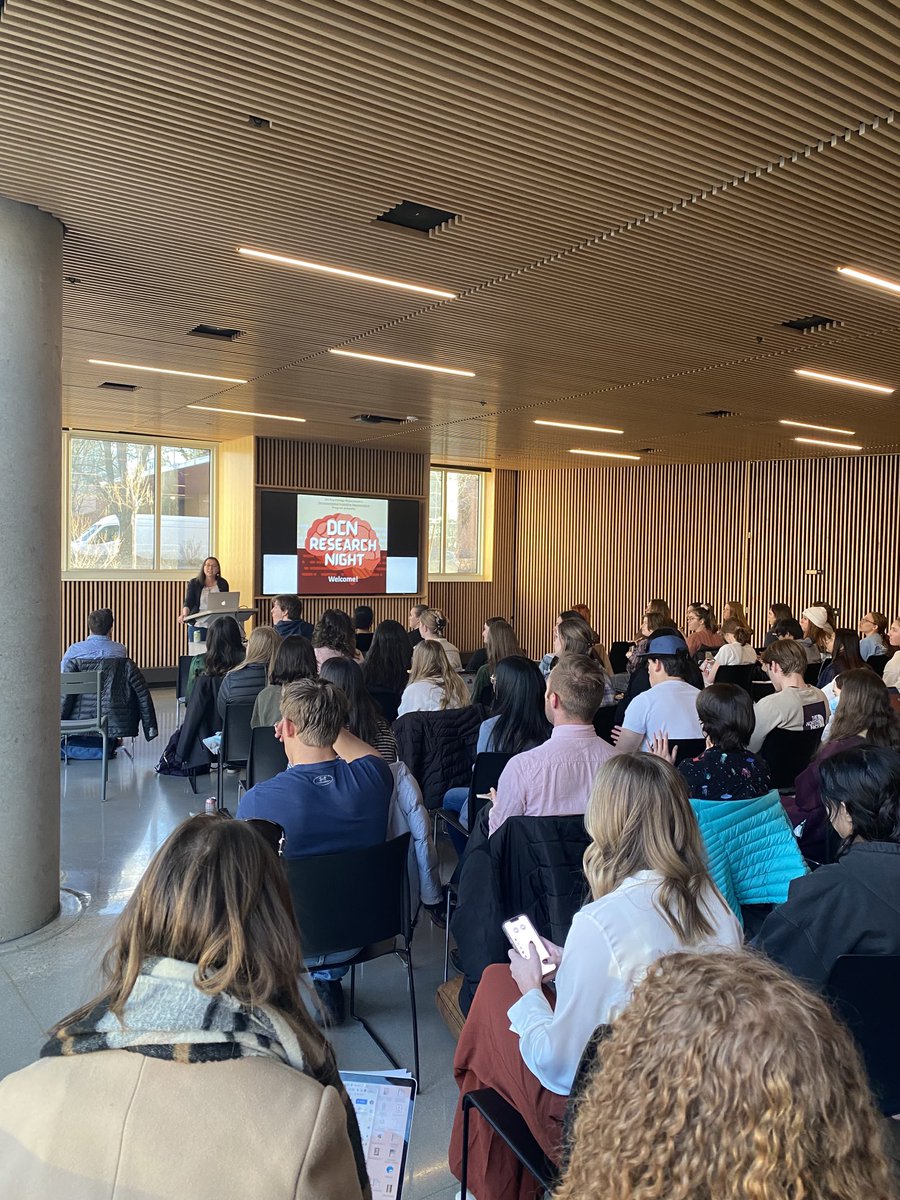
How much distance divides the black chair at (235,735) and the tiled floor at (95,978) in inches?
25.4

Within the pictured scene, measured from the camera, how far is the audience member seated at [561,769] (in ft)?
11.6

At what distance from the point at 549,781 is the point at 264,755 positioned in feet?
7.75

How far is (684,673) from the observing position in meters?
5.72

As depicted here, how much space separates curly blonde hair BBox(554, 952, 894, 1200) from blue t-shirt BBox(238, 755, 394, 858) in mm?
2356

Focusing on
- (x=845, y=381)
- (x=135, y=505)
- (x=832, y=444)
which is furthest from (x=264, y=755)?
(x=832, y=444)

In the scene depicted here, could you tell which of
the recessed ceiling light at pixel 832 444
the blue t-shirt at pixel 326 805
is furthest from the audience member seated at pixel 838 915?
the recessed ceiling light at pixel 832 444

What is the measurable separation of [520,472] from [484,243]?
13.3 metres

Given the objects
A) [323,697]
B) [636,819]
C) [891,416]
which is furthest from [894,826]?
[891,416]

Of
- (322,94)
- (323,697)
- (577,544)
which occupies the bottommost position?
(323,697)

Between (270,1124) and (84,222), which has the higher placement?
(84,222)

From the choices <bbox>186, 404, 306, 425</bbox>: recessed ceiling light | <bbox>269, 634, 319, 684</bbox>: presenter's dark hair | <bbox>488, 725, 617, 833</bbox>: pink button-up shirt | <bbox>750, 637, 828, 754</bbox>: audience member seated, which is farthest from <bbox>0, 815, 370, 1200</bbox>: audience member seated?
<bbox>186, 404, 306, 425</bbox>: recessed ceiling light

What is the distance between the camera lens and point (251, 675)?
625 centimetres

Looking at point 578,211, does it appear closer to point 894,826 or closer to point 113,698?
point 894,826

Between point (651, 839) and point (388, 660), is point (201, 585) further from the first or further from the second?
point (651, 839)
